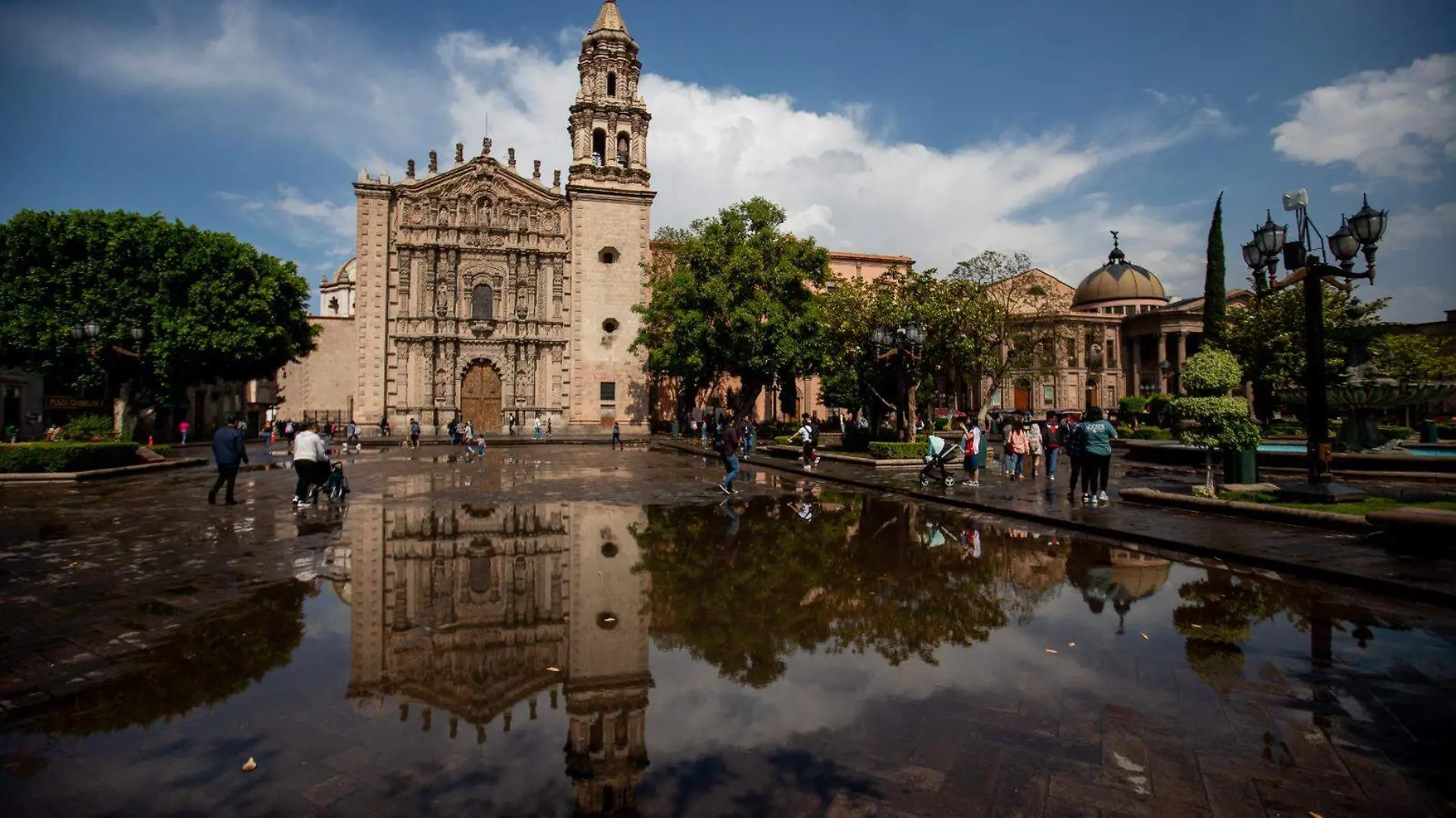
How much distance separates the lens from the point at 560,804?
312cm

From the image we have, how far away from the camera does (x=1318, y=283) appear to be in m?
11.2

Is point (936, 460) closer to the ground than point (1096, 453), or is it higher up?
closer to the ground

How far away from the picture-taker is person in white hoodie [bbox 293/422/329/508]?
11.9 meters

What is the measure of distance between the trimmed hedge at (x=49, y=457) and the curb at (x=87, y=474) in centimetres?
26

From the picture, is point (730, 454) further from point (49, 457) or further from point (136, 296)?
point (136, 296)

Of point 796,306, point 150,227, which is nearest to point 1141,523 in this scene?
point 796,306

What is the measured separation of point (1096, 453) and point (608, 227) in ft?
121

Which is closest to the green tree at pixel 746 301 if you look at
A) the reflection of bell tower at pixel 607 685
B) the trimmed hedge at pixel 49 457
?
the trimmed hedge at pixel 49 457

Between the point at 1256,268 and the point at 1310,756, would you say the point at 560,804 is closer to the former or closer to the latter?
the point at 1310,756

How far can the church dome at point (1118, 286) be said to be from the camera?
198 feet

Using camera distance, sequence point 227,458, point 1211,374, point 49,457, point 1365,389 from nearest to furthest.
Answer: point 1211,374
point 227,458
point 1365,389
point 49,457

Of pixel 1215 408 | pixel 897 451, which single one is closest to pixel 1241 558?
pixel 1215 408

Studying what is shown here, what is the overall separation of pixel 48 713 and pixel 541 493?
10.5m

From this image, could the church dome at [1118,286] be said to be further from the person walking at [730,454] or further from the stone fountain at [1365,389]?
the person walking at [730,454]
